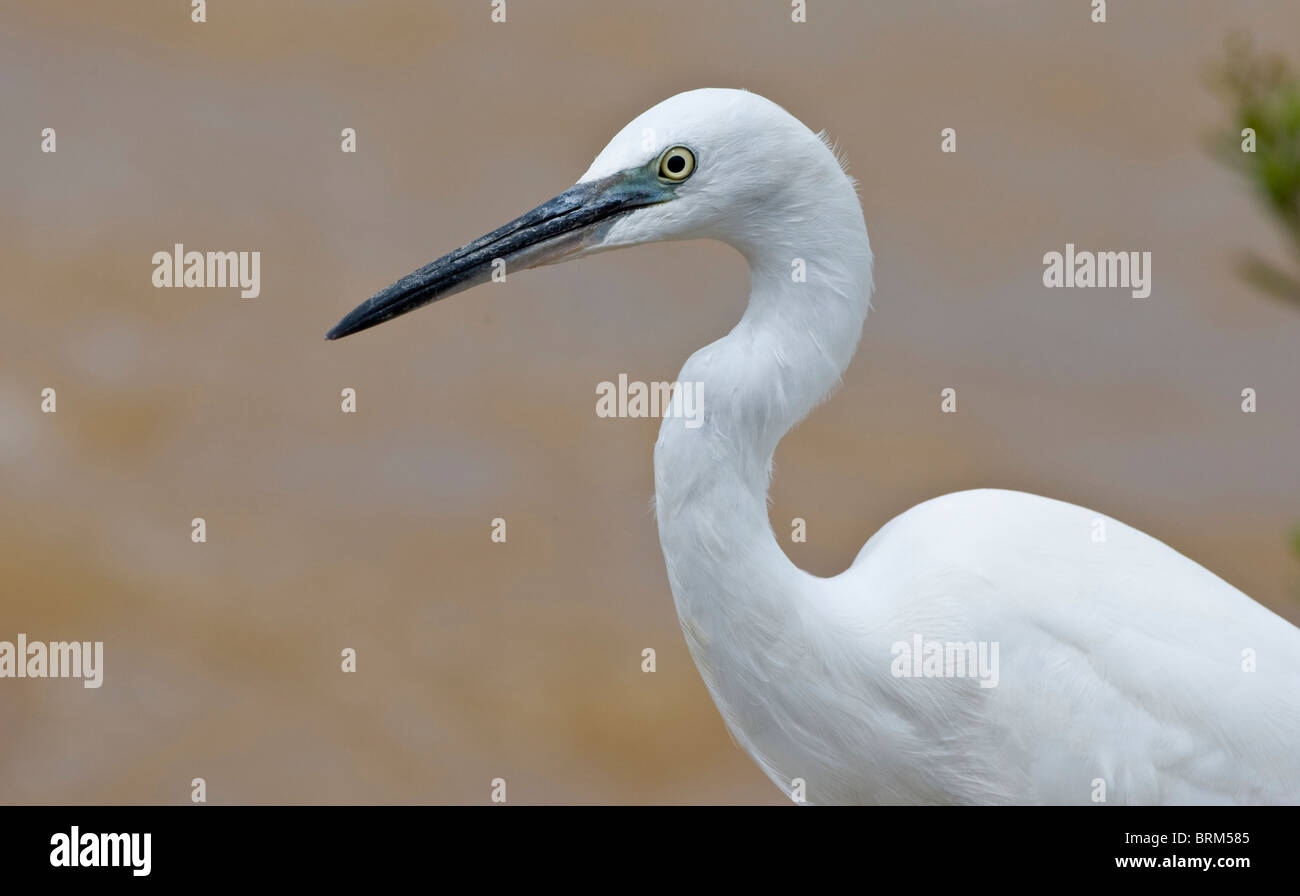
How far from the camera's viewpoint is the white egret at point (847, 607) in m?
1.64

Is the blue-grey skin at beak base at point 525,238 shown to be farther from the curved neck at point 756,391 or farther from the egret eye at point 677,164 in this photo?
the curved neck at point 756,391

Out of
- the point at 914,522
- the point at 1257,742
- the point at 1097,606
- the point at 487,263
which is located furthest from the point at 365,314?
the point at 1257,742

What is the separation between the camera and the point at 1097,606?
5.82ft

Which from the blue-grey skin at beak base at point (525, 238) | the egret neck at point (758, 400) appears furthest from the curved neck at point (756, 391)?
the blue-grey skin at beak base at point (525, 238)

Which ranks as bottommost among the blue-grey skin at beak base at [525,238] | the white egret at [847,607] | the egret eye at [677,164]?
the white egret at [847,607]

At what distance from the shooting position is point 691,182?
1.64m

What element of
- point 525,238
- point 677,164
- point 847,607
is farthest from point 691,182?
point 847,607

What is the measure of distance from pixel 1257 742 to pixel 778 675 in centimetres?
57

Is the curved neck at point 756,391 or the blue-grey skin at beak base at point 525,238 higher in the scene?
the blue-grey skin at beak base at point 525,238

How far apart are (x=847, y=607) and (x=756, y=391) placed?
31cm

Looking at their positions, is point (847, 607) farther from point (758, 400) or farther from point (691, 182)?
point (691, 182)

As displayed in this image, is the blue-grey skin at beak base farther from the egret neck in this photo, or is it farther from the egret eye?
the egret neck

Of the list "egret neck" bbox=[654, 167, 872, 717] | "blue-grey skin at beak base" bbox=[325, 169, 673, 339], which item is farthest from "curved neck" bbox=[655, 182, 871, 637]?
"blue-grey skin at beak base" bbox=[325, 169, 673, 339]

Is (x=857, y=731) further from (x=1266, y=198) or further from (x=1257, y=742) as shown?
(x=1266, y=198)
